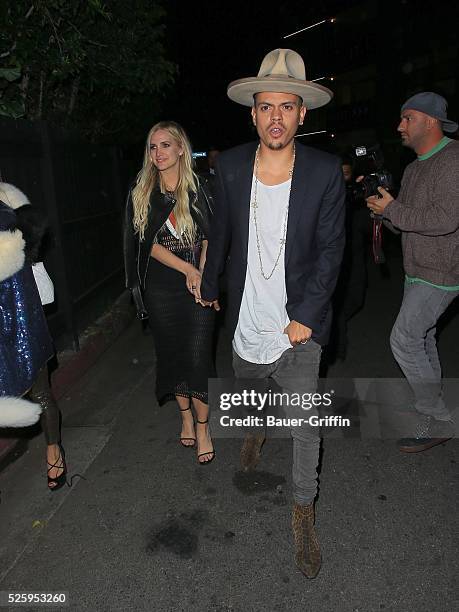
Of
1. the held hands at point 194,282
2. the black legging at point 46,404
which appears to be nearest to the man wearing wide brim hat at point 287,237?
the held hands at point 194,282

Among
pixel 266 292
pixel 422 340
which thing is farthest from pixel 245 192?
pixel 422 340

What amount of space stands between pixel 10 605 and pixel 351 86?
41729 mm

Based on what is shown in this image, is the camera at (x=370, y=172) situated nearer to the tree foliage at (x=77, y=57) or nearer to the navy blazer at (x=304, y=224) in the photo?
the navy blazer at (x=304, y=224)

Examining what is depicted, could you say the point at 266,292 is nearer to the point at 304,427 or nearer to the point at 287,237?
the point at 287,237

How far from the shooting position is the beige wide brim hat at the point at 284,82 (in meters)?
2.38

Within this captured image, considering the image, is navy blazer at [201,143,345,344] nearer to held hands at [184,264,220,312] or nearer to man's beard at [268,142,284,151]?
man's beard at [268,142,284,151]

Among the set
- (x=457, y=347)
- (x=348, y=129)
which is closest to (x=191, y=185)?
(x=457, y=347)

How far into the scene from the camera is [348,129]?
38.0 metres

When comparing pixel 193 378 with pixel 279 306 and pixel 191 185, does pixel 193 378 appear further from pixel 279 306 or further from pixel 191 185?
pixel 191 185

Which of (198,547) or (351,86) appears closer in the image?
(198,547)

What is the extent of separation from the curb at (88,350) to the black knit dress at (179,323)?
1.39 m

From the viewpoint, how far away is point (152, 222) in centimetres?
317

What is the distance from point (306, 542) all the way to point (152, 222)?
202 cm

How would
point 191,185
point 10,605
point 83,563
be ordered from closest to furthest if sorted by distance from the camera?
point 10,605 → point 83,563 → point 191,185
